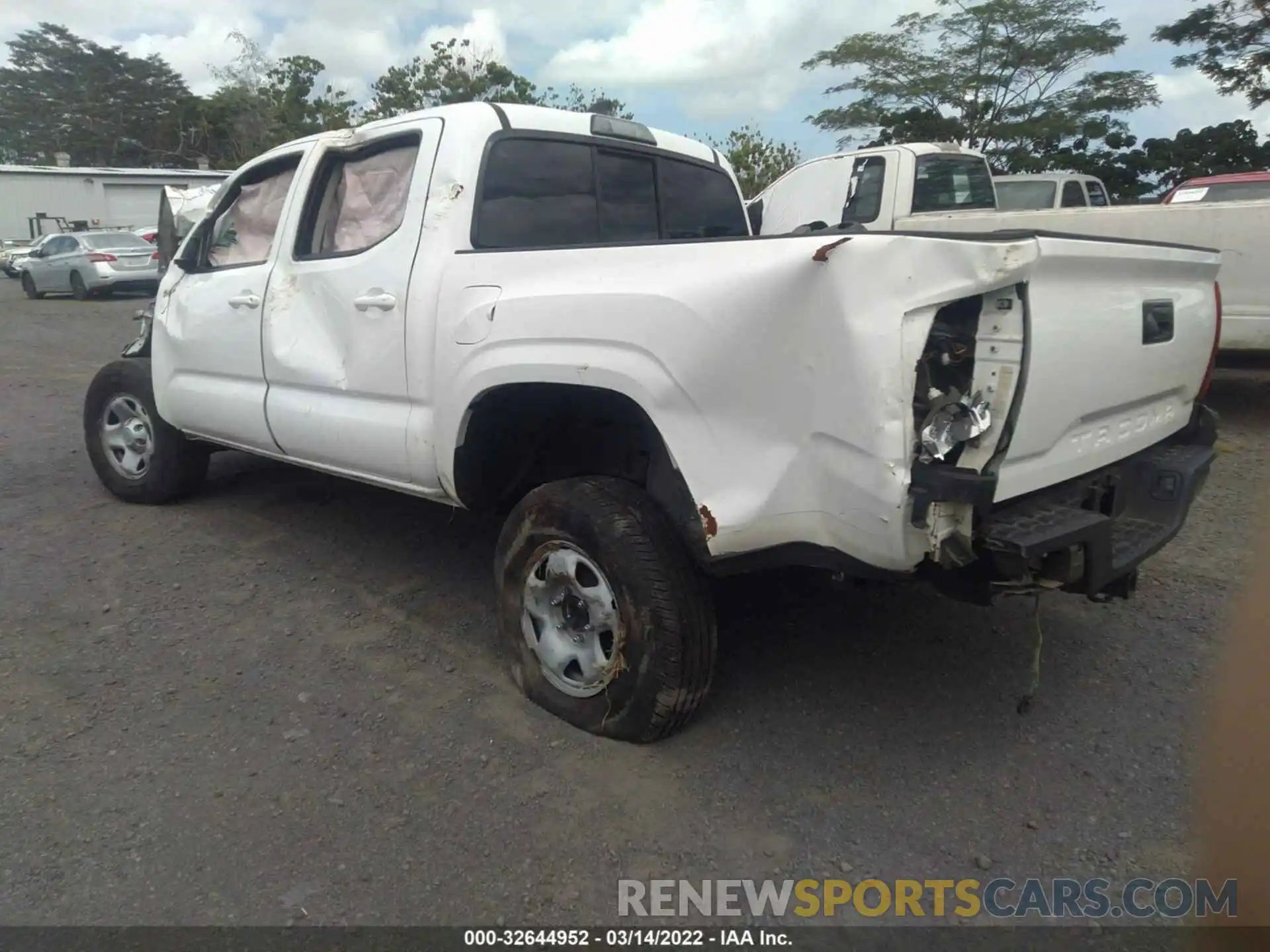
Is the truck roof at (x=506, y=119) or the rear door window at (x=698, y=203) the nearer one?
the truck roof at (x=506, y=119)

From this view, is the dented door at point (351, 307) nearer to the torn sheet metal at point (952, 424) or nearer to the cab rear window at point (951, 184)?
the torn sheet metal at point (952, 424)

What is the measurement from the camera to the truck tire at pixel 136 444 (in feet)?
17.1

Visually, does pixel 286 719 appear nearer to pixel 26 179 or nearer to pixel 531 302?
pixel 531 302

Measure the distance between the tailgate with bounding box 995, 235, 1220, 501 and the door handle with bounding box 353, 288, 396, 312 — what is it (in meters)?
2.20

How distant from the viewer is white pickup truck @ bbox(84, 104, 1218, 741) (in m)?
2.28

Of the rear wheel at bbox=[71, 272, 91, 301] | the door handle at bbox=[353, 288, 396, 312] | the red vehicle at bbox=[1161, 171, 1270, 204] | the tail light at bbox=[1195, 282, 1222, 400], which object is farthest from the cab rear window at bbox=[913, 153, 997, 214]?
the rear wheel at bbox=[71, 272, 91, 301]

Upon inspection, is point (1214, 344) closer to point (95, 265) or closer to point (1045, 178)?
point (1045, 178)

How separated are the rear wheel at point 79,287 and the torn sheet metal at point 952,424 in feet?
73.7

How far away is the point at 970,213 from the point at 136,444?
642 centimetres

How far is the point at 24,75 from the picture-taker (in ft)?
203

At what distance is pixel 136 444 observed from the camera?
538cm

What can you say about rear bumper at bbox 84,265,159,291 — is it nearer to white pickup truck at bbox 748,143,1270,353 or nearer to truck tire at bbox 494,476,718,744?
white pickup truck at bbox 748,143,1270,353

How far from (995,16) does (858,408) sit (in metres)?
27.9

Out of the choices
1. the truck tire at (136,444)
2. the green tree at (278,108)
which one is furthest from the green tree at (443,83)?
the truck tire at (136,444)
